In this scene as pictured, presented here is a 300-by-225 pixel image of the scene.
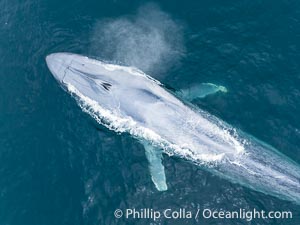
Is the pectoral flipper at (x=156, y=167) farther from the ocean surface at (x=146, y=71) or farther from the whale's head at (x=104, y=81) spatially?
the whale's head at (x=104, y=81)

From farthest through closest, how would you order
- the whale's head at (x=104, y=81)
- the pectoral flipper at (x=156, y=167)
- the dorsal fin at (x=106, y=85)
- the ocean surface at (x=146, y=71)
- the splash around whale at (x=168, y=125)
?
the dorsal fin at (x=106, y=85)
the whale's head at (x=104, y=81)
the ocean surface at (x=146, y=71)
the splash around whale at (x=168, y=125)
the pectoral flipper at (x=156, y=167)

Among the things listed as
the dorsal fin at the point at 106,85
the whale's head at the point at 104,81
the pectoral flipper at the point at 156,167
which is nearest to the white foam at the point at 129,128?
the whale's head at the point at 104,81

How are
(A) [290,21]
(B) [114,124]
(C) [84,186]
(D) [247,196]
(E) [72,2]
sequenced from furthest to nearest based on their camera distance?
A: (E) [72,2]
(A) [290,21]
(B) [114,124]
(C) [84,186]
(D) [247,196]

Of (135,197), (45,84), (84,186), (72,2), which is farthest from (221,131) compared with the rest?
(72,2)

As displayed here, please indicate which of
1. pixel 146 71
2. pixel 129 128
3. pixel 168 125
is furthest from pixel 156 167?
pixel 146 71

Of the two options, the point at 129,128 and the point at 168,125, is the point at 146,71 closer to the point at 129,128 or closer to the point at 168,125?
the point at 129,128

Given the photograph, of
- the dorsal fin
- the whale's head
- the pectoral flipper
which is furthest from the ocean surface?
the dorsal fin

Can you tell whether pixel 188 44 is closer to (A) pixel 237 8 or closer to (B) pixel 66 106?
(A) pixel 237 8
